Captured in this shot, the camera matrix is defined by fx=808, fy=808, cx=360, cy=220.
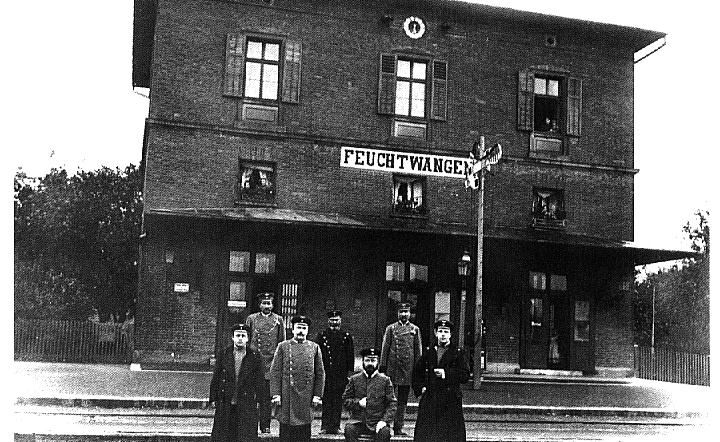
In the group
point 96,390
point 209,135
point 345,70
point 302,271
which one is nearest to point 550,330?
point 302,271

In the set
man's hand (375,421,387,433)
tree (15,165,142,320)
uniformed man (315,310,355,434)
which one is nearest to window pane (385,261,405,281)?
uniformed man (315,310,355,434)

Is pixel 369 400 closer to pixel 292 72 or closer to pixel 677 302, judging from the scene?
pixel 292 72

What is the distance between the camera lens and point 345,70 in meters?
19.6

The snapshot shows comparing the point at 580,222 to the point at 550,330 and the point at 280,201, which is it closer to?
the point at 550,330

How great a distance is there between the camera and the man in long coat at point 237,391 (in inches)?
333

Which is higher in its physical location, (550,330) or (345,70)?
(345,70)

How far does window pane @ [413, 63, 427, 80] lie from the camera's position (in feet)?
66.1

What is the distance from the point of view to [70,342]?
2238 cm

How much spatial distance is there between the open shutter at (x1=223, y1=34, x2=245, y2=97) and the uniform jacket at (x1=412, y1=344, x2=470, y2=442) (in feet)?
37.5

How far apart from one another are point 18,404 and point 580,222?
47.0 feet

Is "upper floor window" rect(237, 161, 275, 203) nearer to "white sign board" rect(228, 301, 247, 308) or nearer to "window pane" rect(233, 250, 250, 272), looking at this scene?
"window pane" rect(233, 250, 250, 272)

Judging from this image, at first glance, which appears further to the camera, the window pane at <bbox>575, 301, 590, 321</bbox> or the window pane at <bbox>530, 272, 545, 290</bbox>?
the window pane at <bbox>575, 301, 590, 321</bbox>

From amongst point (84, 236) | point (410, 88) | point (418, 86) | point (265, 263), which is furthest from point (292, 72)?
point (84, 236)

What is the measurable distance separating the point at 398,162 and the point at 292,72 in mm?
3322
